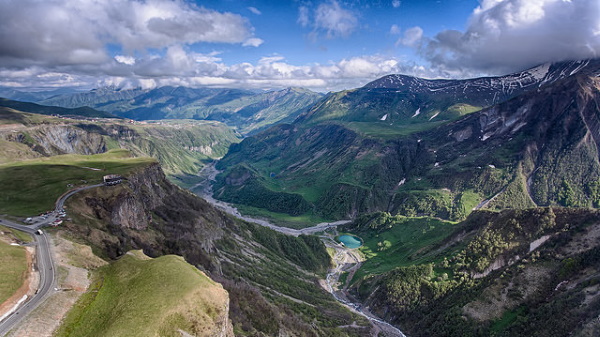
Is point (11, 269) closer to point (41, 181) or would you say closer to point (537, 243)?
point (41, 181)

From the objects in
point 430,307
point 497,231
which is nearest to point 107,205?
point 430,307

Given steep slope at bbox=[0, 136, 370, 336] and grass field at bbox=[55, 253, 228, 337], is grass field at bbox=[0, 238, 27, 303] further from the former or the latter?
steep slope at bbox=[0, 136, 370, 336]

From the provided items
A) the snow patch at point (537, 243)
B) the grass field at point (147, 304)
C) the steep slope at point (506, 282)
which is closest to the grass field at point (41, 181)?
the grass field at point (147, 304)

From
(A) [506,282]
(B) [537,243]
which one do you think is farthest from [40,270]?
(B) [537,243]

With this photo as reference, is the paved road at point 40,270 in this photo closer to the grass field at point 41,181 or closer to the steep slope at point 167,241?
the steep slope at point 167,241

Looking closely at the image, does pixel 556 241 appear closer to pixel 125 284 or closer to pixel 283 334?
pixel 283 334

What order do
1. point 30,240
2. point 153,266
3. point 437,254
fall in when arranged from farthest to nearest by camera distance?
1. point 437,254
2. point 30,240
3. point 153,266
